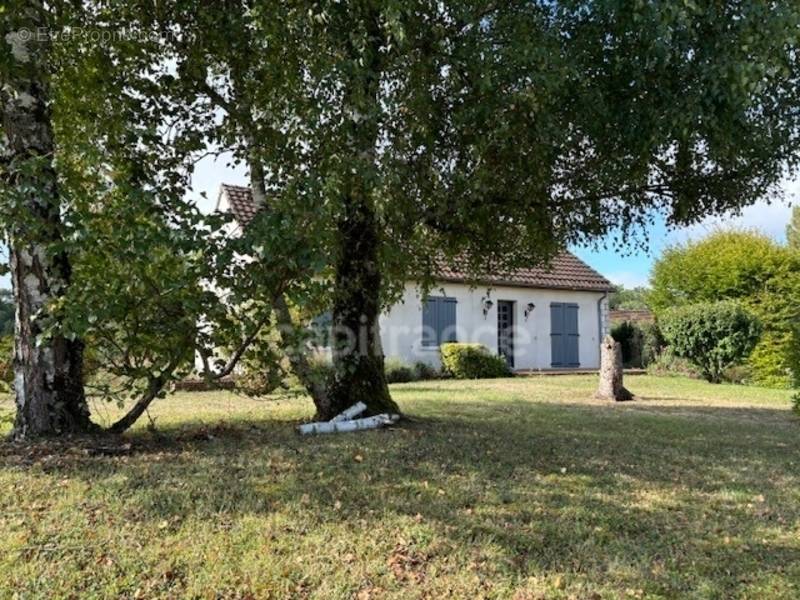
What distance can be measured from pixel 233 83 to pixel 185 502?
4246 millimetres

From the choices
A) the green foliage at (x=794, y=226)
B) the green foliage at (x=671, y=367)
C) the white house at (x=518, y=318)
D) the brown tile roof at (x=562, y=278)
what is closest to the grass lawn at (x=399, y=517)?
the white house at (x=518, y=318)

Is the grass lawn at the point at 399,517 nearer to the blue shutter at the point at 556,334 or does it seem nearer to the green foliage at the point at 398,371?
the green foliage at the point at 398,371

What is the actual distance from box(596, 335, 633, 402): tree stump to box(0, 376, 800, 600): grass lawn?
460 cm

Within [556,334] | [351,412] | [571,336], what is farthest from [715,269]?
[351,412]

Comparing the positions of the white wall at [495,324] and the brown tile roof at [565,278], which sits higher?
the brown tile roof at [565,278]

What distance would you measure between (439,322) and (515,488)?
12255 mm

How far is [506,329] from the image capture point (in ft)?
59.9

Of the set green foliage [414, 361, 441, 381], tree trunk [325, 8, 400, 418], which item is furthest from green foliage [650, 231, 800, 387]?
tree trunk [325, 8, 400, 418]

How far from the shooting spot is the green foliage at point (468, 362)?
51.9 feet

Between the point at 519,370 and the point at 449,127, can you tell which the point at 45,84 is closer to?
the point at 449,127

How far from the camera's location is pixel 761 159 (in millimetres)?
6004

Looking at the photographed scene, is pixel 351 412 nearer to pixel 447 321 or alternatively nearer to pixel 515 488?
pixel 515 488

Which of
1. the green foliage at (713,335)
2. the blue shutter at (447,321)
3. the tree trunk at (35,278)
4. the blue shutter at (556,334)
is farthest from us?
the blue shutter at (556,334)

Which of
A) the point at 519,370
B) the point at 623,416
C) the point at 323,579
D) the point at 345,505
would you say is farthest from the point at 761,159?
the point at 519,370
